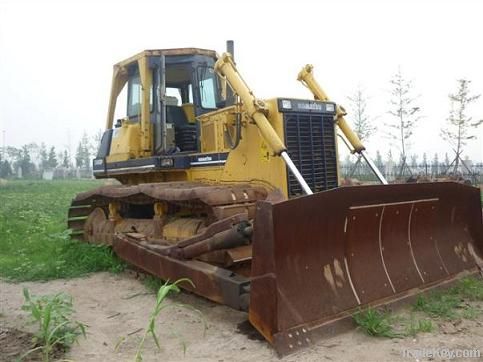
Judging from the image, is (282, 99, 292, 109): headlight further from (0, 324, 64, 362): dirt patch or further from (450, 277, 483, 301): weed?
(0, 324, 64, 362): dirt patch

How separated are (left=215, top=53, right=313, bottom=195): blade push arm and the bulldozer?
0.05 ft

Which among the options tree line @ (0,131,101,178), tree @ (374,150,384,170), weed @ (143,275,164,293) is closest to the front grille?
weed @ (143,275,164,293)

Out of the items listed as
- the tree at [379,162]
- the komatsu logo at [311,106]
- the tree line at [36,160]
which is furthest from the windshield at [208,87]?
the tree line at [36,160]

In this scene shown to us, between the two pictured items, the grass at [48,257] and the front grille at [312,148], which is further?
the grass at [48,257]

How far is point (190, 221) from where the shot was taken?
19.4ft

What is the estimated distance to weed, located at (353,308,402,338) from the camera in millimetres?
3979

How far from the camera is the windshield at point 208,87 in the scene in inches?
277

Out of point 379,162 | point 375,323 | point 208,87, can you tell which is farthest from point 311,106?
point 379,162

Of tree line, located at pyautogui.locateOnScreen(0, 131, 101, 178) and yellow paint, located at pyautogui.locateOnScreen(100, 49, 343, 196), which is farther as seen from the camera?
tree line, located at pyautogui.locateOnScreen(0, 131, 101, 178)

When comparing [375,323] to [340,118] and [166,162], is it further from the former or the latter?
[166,162]

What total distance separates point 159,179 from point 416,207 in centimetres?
365

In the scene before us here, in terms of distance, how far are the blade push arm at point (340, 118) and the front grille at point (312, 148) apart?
Result: 1.30 feet

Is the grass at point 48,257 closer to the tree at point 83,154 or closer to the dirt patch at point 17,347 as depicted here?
the dirt patch at point 17,347

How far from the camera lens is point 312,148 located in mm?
5863
